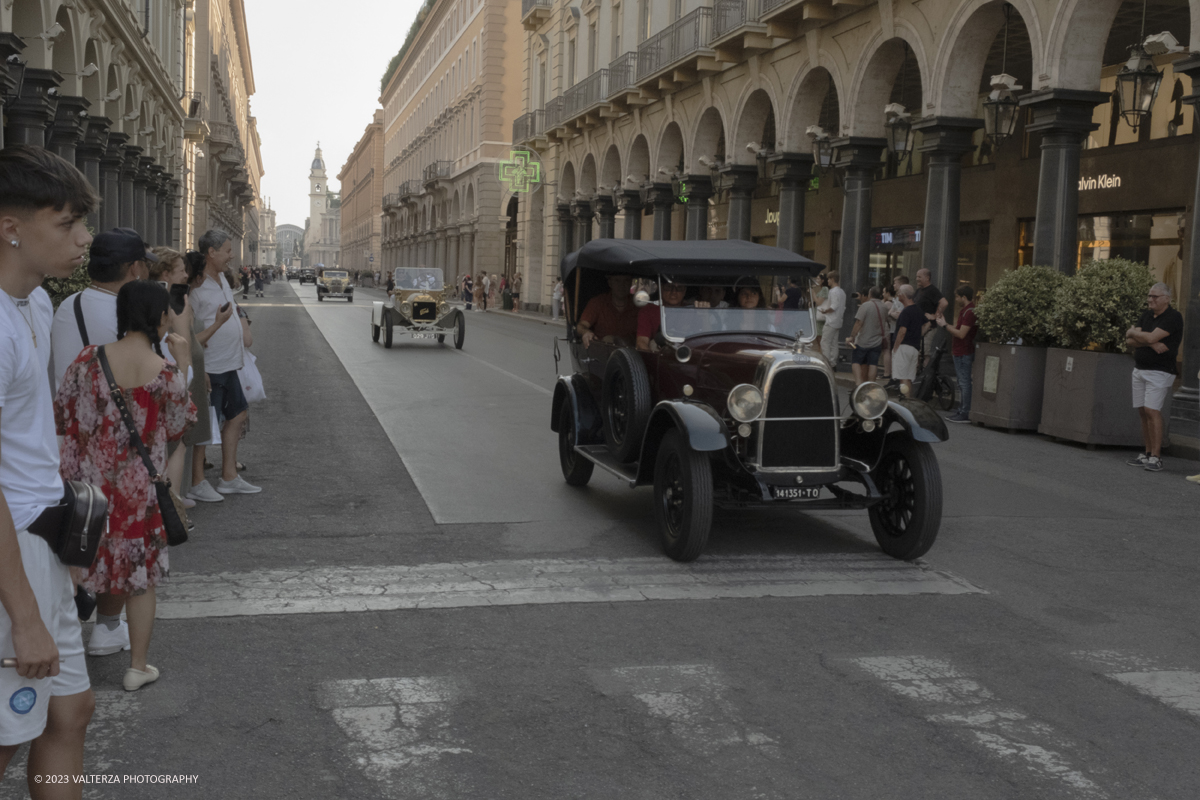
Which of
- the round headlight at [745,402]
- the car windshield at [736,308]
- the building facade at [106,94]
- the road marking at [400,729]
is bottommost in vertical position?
the road marking at [400,729]

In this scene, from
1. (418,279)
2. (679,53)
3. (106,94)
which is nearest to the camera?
(418,279)

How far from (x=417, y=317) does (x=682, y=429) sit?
18.9 metres

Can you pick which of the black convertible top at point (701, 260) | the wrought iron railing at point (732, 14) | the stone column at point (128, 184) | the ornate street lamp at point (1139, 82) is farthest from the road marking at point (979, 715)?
the stone column at point (128, 184)

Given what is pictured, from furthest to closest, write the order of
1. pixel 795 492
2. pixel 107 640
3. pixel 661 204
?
pixel 661 204 → pixel 795 492 → pixel 107 640

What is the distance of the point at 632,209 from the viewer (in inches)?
1406

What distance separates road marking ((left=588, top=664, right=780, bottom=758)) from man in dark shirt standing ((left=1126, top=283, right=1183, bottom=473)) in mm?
7953

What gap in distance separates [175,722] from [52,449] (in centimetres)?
186

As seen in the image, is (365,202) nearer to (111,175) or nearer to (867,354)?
(111,175)

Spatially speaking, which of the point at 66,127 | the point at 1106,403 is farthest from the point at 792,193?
the point at 66,127

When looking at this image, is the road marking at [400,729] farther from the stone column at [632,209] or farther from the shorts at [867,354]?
the stone column at [632,209]

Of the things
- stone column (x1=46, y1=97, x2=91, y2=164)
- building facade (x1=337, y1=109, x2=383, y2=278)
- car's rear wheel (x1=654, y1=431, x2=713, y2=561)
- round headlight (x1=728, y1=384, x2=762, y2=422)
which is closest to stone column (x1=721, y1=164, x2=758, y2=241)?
stone column (x1=46, y1=97, x2=91, y2=164)

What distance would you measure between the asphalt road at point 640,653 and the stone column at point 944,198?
9.99 meters

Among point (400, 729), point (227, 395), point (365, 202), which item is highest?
point (365, 202)

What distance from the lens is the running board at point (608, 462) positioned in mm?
7625
